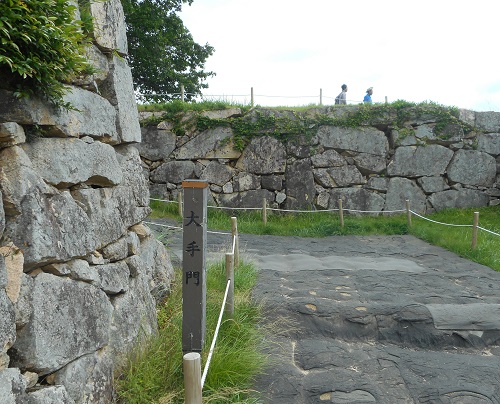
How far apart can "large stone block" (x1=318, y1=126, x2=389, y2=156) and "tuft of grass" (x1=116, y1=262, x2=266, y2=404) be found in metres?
8.06

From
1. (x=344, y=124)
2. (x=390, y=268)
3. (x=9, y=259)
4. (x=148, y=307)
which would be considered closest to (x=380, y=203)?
(x=344, y=124)

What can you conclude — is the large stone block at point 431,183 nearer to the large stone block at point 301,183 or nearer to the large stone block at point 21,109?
the large stone block at point 301,183

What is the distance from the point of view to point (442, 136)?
12570 millimetres

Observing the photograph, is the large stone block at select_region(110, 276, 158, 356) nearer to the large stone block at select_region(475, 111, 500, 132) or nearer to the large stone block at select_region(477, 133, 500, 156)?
the large stone block at select_region(477, 133, 500, 156)

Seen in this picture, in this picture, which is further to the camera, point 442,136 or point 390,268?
point 442,136

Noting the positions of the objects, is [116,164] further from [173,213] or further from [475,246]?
[173,213]

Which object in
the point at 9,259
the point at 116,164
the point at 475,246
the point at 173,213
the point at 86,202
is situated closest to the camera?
the point at 9,259

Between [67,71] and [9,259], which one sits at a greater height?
[67,71]

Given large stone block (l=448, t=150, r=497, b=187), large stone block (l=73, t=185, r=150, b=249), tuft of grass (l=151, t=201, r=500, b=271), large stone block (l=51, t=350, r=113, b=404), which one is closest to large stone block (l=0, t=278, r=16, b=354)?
large stone block (l=51, t=350, r=113, b=404)

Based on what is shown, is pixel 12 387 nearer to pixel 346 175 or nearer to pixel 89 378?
pixel 89 378

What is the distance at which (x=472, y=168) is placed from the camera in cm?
1270

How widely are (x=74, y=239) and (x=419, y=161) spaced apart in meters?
10.8

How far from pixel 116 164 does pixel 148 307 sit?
1.33 metres

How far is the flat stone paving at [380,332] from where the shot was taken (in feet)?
13.0
